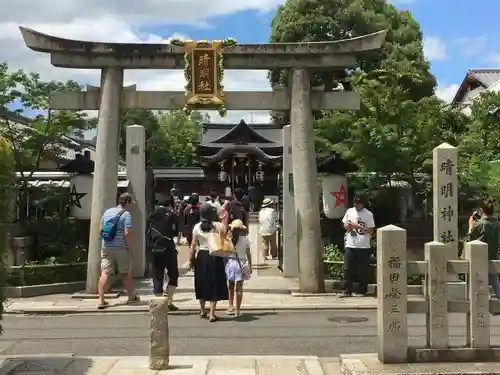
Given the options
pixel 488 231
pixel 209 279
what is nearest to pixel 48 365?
pixel 209 279

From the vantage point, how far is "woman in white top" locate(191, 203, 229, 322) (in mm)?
10015

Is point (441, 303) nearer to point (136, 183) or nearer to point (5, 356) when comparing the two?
point (5, 356)

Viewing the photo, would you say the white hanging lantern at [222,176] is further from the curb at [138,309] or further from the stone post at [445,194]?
the curb at [138,309]

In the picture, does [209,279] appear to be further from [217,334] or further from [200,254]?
[217,334]

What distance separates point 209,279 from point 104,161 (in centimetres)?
410

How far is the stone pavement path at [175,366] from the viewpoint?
22.7 feet

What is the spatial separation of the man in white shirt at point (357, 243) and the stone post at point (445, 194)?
1.28 m

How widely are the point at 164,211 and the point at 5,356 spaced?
3820 millimetres

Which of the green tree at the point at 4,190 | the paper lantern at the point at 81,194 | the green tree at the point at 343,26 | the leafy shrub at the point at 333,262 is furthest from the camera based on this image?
the green tree at the point at 343,26

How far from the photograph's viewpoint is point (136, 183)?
48.8ft

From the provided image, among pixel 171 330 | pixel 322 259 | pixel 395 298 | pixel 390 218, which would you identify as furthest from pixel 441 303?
pixel 390 218

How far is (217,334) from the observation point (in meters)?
9.26

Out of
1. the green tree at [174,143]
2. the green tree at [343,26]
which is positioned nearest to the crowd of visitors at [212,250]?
the green tree at [343,26]

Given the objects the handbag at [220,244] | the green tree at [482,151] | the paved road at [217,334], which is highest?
the green tree at [482,151]
